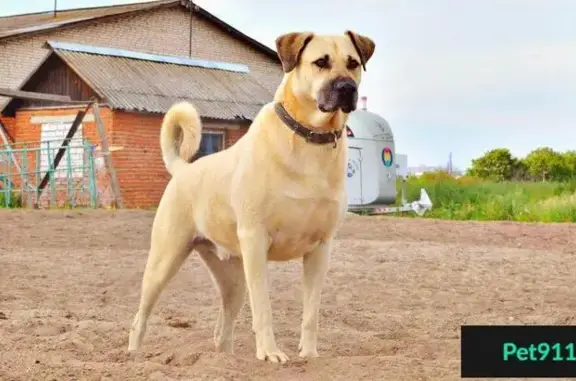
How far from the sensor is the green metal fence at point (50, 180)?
18.5 m

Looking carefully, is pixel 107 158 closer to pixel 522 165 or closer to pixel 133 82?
pixel 133 82

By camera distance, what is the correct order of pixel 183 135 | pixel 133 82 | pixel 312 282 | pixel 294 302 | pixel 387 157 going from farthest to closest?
pixel 133 82, pixel 387 157, pixel 294 302, pixel 183 135, pixel 312 282

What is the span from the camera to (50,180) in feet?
61.8

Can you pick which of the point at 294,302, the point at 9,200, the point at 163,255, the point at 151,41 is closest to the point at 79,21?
the point at 151,41

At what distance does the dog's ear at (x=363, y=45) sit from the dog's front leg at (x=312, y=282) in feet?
2.80

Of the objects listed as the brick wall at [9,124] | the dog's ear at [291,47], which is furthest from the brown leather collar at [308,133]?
the brick wall at [9,124]

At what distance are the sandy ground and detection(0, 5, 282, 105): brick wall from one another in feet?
41.2

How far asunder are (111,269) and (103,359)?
4298mm

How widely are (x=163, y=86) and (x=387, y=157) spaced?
6.10 m

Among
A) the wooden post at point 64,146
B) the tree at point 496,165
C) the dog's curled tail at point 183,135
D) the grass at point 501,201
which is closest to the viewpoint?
the dog's curled tail at point 183,135

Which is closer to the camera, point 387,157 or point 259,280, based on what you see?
point 259,280

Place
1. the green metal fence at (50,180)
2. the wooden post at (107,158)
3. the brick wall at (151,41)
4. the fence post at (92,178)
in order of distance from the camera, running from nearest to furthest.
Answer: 1. the wooden post at (107,158)
2. the fence post at (92,178)
3. the green metal fence at (50,180)
4. the brick wall at (151,41)

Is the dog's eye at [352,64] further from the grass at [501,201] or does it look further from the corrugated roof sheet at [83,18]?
the corrugated roof sheet at [83,18]

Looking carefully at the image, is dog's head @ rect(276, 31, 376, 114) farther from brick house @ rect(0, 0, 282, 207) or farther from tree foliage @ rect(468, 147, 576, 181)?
tree foliage @ rect(468, 147, 576, 181)
